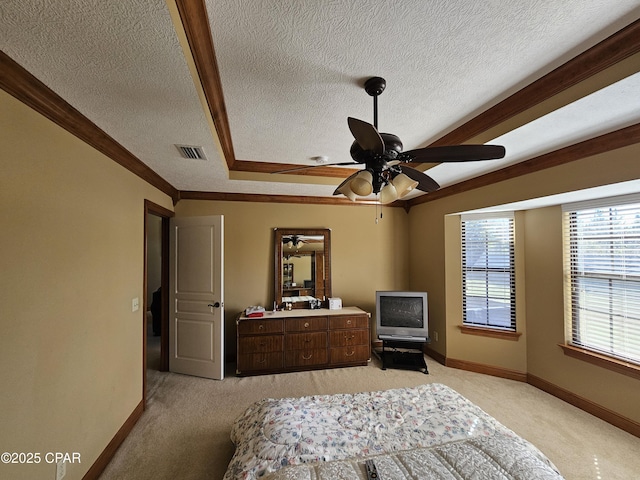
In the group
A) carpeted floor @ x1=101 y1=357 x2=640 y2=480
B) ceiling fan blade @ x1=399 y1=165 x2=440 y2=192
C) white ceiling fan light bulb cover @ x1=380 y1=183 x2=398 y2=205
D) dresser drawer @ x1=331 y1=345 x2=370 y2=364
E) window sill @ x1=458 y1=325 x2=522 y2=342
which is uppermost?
ceiling fan blade @ x1=399 y1=165 x2=440 y2=192

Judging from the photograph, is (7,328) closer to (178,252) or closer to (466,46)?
(178,252)

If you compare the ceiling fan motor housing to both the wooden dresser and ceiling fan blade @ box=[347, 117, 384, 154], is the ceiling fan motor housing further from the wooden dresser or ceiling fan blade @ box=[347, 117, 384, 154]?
the wooden dresser

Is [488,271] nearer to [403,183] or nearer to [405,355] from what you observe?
[405,355]

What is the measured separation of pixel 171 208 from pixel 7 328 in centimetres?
268

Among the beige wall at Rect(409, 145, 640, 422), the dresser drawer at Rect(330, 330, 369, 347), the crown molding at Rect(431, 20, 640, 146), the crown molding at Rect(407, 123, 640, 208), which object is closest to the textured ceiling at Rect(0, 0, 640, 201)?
the crown molding at Rect(431, 20, 640, 146)

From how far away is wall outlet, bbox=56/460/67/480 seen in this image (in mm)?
1521

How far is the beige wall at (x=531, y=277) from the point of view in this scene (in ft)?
7.54

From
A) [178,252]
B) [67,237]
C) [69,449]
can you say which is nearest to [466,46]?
[67,237]

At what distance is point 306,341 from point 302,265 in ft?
3.78

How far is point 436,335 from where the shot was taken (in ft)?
13.0

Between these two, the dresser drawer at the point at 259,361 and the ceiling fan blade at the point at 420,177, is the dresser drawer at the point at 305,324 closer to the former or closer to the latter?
the dresser drawer at the point at 259,361

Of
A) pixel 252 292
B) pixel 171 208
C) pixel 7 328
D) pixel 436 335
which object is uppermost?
pixel 171 208

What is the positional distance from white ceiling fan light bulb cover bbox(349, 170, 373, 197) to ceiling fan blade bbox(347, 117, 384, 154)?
18cm

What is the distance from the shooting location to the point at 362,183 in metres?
1.62
